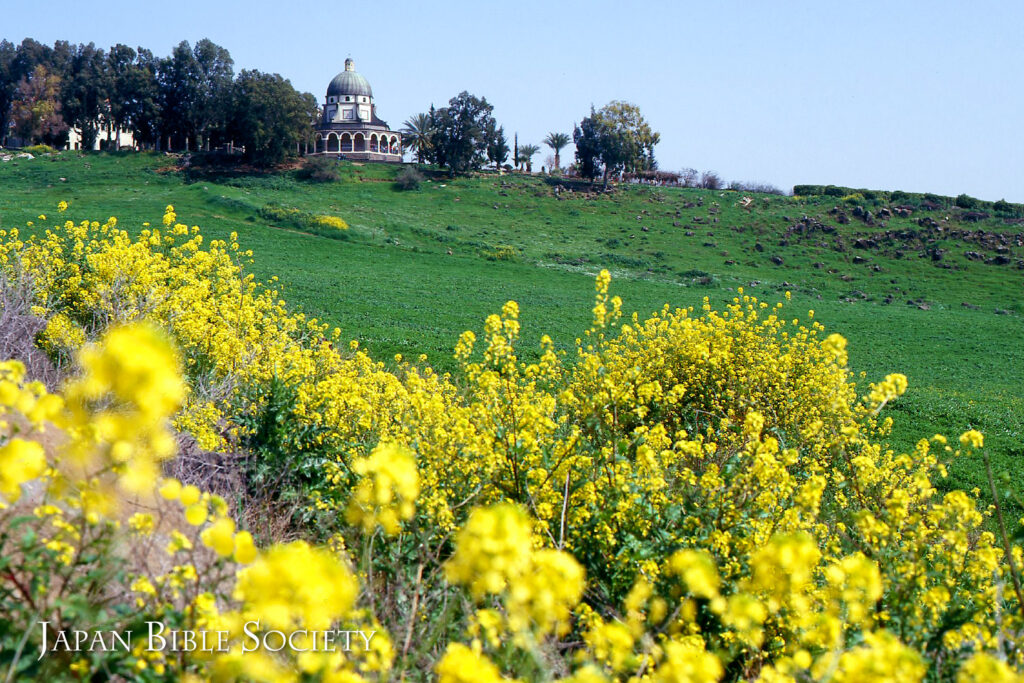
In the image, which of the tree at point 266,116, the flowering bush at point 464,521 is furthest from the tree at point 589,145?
the flowering bush at point 464,521

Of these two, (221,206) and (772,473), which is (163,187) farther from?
(772,473)

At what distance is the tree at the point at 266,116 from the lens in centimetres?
5247

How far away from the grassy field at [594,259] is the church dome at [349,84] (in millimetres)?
20423

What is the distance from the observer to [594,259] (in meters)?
39.6

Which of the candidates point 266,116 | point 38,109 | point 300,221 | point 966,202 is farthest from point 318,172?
point 966,202

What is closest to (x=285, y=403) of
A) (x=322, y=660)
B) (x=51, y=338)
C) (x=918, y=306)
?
(x=51, y=338)

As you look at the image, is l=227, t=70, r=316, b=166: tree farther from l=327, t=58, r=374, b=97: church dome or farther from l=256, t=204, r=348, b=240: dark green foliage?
l=327, t=58, r=374, b=97: church dome

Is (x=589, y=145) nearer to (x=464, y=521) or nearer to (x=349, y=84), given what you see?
(x=349, y=84)

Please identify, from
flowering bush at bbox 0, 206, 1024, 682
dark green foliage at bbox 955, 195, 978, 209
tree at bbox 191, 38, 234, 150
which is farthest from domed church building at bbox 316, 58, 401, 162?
flowering bush at bbox 0, 206, 1024, 682

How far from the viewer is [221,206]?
126ft

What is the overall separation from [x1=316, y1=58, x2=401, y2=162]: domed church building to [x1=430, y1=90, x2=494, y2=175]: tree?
15.4 metres

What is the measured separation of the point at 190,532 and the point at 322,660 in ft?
6.73

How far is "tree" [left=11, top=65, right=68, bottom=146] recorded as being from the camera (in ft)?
195

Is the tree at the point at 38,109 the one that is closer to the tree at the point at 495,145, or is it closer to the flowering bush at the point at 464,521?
the tree at the point at 495,145
